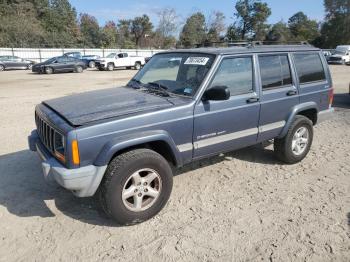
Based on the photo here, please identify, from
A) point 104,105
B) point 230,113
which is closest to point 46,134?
point 104,105

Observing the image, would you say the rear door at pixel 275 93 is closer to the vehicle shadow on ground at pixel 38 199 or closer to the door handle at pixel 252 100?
the door handle at pixel 252 100

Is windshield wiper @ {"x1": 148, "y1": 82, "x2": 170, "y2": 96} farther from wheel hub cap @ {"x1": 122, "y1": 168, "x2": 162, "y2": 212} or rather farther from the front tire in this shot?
wheel hub cap @ {"x1": 122, "y1": 168, "x2": 162, "y2": 212}

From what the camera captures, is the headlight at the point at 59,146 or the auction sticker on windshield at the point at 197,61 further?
the auction sticker on windshield at the point at 197,61

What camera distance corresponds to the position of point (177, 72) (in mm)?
4582

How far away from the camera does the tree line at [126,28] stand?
167 ft

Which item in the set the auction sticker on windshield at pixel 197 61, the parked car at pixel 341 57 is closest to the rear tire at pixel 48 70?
the auction sticker on windshield at pixel 197 61

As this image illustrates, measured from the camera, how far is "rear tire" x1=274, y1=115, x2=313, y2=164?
5.23 m

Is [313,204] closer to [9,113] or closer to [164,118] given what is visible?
[164,118]

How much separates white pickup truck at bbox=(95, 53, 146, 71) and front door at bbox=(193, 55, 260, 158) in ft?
85.7

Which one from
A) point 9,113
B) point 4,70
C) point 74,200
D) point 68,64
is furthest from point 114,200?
point 4,70

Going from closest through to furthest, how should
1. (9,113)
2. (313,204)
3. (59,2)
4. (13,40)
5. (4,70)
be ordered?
(313,204) < (9,113) < (4,70) < (13,40) < (59,2)

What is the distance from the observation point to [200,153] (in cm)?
420

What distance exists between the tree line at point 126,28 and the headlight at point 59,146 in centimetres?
4980

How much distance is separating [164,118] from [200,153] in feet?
2.44
